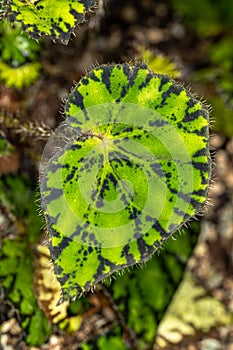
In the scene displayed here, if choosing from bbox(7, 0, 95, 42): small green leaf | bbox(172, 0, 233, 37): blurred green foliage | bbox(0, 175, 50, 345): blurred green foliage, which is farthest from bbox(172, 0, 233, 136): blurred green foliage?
bbox(7, 0, 95, 42): small green leaf

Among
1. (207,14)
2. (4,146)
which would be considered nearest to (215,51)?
(207,14)

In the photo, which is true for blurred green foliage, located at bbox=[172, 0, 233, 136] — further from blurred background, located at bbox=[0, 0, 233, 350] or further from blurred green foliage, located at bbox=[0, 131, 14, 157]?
blurred green foliage, located at bbox=[0, 131, 14, 157]

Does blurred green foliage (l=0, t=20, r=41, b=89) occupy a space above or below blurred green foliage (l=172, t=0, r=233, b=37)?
below

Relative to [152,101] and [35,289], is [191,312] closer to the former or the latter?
[35,289]

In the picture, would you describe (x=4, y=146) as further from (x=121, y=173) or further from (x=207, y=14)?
(x=207, y=14)

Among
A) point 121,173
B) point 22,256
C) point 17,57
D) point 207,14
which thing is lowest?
point 22,256

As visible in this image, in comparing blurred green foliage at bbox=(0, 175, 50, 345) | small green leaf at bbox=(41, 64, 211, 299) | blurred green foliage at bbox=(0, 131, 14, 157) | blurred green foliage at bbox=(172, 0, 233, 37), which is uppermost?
blurred green foliage at bbox=(172, 0, 233, 37)

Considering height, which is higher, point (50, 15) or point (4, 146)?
point (50, 15)

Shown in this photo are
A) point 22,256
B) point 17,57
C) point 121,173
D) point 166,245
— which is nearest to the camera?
point 121,173

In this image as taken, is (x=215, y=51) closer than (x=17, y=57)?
No
